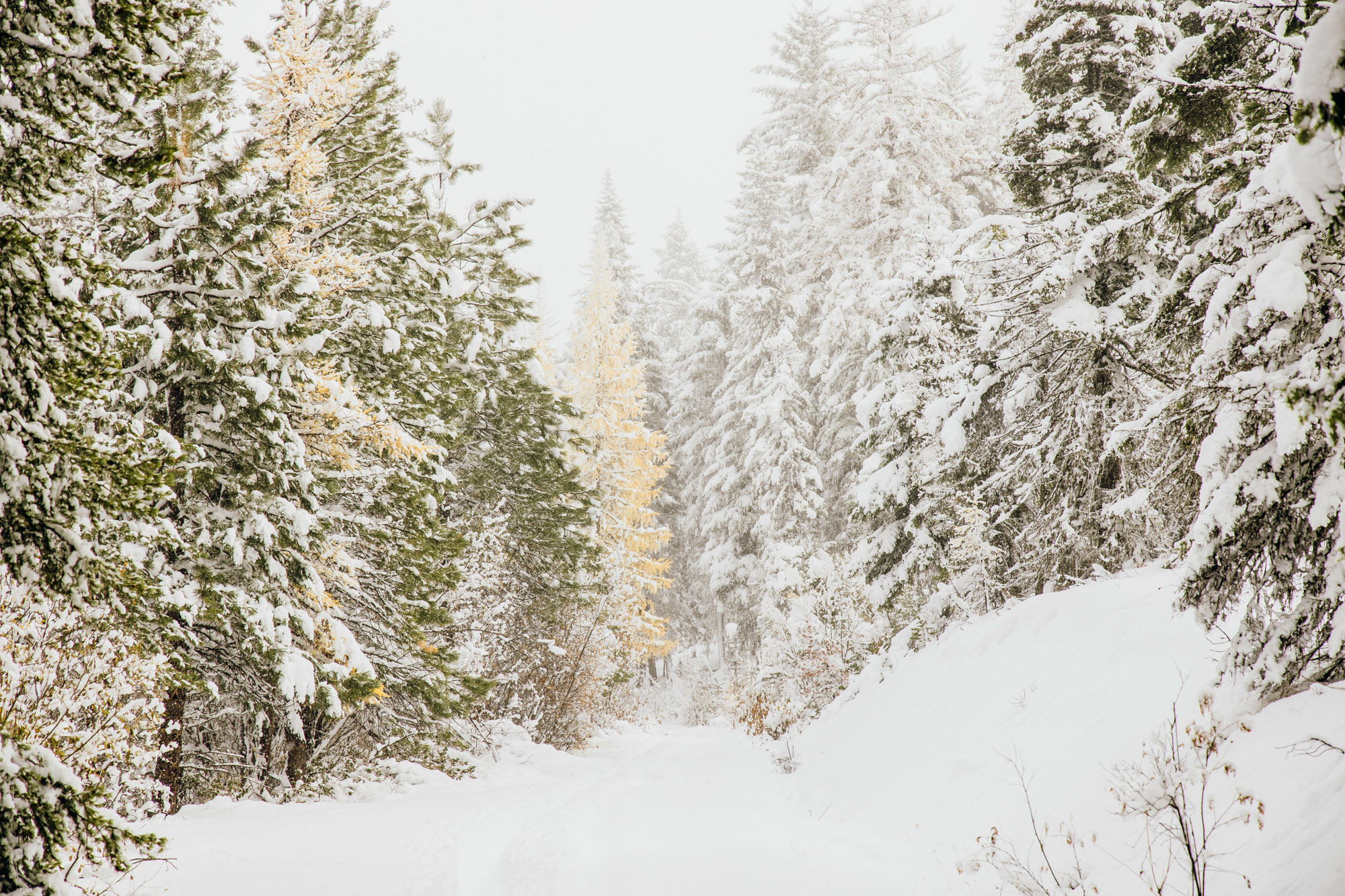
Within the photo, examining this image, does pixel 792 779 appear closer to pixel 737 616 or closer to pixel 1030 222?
pixel 1030 222

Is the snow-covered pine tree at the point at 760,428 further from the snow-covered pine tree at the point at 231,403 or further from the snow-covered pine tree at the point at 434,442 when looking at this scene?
the snow-covered pine tree at the point at 231,403

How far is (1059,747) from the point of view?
5.62m

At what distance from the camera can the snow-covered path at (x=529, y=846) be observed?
190 inches

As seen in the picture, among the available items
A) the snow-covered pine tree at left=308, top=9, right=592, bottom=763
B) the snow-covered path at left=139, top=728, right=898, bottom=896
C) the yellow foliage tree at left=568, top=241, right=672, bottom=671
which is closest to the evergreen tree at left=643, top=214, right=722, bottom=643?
the yellow foliage tree at left=568, top=241, right=672, bottom=671

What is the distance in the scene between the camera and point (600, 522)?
19.4 meters

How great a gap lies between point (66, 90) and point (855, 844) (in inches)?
276

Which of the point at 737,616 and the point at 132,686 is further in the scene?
the point at 737,616

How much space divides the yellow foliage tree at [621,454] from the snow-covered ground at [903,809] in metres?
10.8

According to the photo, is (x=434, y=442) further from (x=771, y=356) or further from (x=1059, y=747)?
(x=771, y=356)

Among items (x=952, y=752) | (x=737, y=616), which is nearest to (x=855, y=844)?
(x=952, y=752)

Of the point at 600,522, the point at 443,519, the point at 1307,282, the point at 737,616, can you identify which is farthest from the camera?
the point at 737,616

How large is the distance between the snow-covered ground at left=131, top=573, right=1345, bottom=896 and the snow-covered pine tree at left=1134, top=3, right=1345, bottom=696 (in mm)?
507

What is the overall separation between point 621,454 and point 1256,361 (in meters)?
17.9

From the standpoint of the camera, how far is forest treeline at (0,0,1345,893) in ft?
10.2
